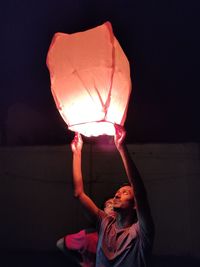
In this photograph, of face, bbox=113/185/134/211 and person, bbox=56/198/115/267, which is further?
person, bbox=56/198/115/267

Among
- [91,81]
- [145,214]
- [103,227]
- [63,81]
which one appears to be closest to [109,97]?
[91,81]

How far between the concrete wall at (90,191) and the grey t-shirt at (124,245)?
7.53 ft

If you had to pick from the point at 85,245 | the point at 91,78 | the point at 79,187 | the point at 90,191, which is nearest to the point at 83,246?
the point at 85,245

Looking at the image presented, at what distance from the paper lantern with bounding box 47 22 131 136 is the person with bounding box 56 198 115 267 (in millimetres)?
1363

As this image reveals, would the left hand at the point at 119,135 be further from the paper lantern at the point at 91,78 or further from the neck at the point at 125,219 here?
the neck at the point at 125,219

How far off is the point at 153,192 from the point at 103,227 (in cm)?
240

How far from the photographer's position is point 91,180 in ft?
15.5

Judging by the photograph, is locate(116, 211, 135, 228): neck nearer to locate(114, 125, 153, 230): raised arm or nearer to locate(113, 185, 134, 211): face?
locate(113, 185, 134, 211): face

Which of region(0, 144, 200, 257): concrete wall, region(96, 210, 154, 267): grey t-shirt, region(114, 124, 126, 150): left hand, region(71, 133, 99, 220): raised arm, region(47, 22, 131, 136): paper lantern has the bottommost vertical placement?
region(0, 144, 200, 257): concrete wall

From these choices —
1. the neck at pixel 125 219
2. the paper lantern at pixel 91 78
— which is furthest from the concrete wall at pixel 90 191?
the paper lantern at pixel 91 78

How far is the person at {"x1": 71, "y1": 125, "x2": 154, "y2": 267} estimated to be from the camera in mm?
1929

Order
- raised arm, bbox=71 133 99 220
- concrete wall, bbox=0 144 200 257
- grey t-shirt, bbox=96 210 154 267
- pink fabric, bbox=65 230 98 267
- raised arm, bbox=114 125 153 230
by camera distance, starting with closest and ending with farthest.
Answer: raised arm, bbox=114 125 153 230 → grey t-shirt, bbox=96 210 154 267 → raised arm, bbox=71 133 99 220 → pink fabric, bbox=65 230 98 267 → concrete wall, bbox=0 144 200 257

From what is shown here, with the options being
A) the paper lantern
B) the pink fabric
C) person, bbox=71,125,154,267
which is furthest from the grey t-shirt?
the paper lantern

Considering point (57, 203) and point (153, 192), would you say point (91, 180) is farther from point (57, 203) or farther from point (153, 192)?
point (153, 192)
